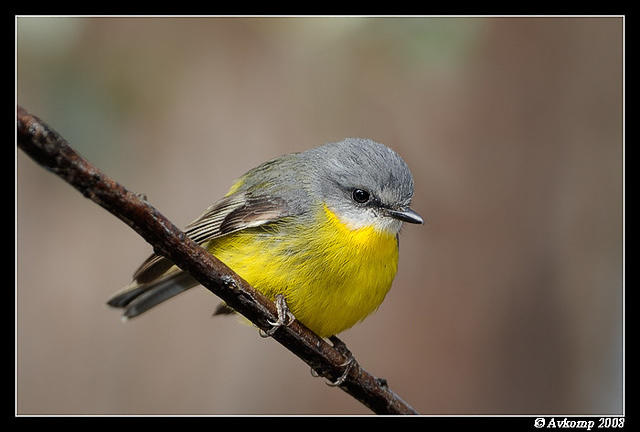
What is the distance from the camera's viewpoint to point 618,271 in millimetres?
6605

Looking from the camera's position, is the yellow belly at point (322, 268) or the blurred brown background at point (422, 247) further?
the blurred brown background at point (422, 247)

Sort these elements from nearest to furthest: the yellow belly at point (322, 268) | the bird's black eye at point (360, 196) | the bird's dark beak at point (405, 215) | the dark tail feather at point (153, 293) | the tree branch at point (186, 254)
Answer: the tree branch at point (186, 254) < the yellow belly at point (322, 268) < the bird's dark beak at point (405, 215) < the bird's black eye at point (360, 196) < the dark tail feather at point (153, 293)

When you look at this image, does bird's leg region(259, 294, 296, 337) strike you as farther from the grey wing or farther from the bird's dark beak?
the bird's dark beak

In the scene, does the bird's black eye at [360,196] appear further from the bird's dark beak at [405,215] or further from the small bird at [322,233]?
the bird's dark beak at [405,215]

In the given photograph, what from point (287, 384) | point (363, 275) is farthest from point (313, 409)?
point (363, 275)

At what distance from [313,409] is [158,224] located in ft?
13.7

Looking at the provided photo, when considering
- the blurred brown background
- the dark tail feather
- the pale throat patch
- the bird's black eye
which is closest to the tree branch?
the pale throat patch

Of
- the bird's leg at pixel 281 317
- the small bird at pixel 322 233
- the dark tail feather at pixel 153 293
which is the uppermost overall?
the small bird at pixel 322 233

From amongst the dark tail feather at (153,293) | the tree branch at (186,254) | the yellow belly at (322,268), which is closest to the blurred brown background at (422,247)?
the dark tail feather at (153,293)

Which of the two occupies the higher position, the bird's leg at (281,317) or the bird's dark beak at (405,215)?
the bird's dark beak at (405,215)

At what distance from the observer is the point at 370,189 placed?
400 cm

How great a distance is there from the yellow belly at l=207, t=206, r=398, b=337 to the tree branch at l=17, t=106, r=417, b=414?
154mm

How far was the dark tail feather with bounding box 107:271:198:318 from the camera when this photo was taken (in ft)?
15.6

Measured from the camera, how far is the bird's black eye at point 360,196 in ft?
13.2
